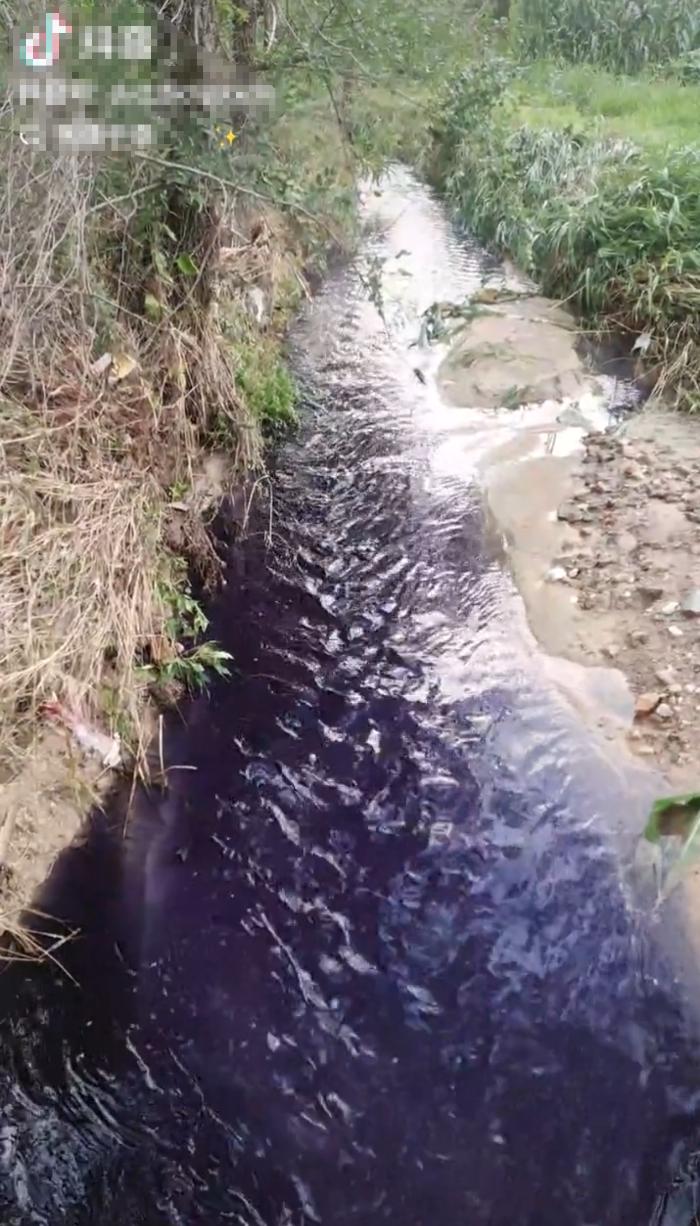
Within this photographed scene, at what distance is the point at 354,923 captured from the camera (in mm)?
3744

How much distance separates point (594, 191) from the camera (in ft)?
29.0

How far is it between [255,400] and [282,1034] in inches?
178

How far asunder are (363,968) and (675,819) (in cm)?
141

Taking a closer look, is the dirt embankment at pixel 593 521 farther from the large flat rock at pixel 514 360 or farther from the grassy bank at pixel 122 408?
the grassy bank at pixel 122 408

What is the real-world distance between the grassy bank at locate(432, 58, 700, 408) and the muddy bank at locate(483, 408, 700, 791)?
93 centimetres

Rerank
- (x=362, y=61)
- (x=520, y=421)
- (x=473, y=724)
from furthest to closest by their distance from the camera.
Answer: (x=520, y=421) < (x=362, y=61) < (x=473, y=724)

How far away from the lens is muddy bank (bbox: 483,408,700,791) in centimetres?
453

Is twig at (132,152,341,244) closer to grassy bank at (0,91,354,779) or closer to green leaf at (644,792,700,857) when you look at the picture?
grassy bank at (0,91,354,779)

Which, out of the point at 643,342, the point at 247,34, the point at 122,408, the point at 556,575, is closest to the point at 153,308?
the point at 122,408

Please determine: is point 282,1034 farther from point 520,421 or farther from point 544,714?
point 520,421

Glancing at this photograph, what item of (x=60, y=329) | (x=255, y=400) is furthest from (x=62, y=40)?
(x=255, y=400)

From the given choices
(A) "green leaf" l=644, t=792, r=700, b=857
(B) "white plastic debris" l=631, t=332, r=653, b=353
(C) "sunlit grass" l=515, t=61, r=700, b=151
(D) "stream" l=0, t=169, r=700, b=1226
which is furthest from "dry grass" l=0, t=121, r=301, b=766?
(C) "sunlit grass" l=515, t=61, r=700, b=151

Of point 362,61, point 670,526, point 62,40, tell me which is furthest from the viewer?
point 670,526

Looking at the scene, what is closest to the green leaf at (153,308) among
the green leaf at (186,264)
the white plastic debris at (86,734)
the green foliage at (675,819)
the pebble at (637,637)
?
the green leaf at (186,264)
